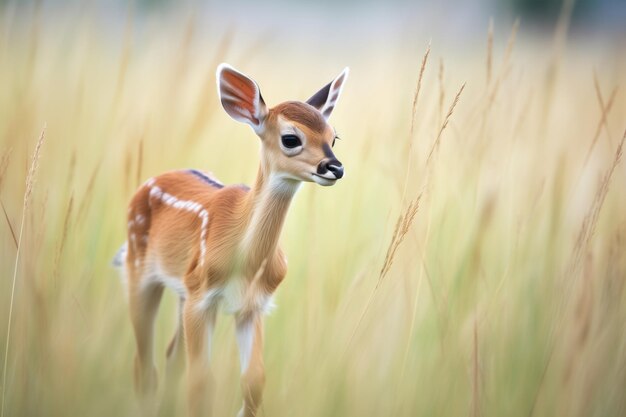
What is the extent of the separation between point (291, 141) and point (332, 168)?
0.45ft

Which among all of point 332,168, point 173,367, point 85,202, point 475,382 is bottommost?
point 173,367

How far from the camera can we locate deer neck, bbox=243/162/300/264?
6.20 ft

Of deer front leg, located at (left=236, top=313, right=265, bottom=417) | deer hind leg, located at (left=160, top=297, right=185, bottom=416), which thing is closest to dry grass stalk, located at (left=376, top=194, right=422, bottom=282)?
deer front leg, located at (left=236, top=313, right=265, bottom=417)

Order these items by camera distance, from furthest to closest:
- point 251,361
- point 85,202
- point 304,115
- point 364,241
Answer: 1. point 364,241
2. point 85,202
3. point 251,361
4. point 304,115

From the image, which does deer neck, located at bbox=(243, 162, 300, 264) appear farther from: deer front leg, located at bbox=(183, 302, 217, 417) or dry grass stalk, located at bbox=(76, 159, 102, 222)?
dry grass stalk, located at bbox=(76, 159, 102, 222)

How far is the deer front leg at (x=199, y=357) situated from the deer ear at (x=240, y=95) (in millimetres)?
459

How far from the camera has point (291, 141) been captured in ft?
5.92

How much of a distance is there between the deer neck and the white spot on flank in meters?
0.14

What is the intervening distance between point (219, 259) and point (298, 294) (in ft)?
1.10

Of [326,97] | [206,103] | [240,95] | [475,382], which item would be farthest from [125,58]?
[475,382]

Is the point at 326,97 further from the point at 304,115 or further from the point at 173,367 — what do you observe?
the point at 173,367

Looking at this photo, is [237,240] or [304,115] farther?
[237,240]

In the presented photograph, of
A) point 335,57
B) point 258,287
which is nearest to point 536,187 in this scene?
point 258,287

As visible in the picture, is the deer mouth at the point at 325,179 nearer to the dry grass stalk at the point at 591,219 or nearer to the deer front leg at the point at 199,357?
the deer front leg at the point at 199,357
